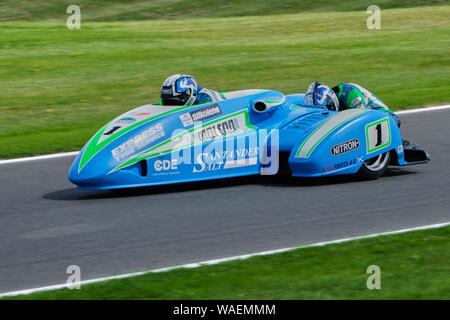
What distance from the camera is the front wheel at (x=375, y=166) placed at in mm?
9250

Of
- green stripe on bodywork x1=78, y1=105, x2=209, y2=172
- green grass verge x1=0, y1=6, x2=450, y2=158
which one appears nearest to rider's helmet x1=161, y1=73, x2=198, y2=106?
green stripe on bodywork x1=78, y1=105, x2=209, y2=172

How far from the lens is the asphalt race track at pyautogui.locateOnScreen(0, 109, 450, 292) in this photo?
6738 mm

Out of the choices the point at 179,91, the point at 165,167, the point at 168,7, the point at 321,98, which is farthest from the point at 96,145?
the point at 168,7

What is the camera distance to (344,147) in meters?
9.05

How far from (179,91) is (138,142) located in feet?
2.57

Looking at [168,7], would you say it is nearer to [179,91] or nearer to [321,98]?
[321,98]

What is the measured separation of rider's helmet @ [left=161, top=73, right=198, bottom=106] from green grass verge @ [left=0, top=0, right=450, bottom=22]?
21053 millimetres

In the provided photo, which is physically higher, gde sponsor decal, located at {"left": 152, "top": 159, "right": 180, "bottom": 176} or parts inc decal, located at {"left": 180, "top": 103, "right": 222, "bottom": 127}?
parts inc decal, located at {"left": 180, "top": 103, "right": 222, "bottom": 127}

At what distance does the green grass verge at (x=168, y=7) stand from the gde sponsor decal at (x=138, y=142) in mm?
21539

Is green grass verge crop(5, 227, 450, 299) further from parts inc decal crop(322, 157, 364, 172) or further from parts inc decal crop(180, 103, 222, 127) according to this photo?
Result: parts inc decal crop(180, 103, 222, 127)

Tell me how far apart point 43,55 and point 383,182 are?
11.8 m

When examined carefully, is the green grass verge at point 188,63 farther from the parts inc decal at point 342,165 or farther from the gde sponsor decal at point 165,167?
the parts inc decal at point 342,165

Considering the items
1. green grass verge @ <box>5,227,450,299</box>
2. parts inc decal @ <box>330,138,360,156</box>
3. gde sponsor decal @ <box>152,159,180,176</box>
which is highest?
parts inc decal @ <box>330,138,360,156</box>
